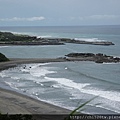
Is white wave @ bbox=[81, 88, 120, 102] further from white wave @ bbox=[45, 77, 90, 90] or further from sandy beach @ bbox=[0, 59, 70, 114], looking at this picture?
sandy beach @ bbox=[0, 59, 70, 114]

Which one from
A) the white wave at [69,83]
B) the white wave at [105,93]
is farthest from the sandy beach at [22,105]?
the white wave at [69,83]

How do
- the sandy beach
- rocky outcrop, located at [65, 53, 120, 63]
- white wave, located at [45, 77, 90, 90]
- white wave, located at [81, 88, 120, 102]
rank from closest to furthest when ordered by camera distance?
1. the sandy beach
2. white wave, located at [81, 88, 120, 102]
3. white wave, located at [45, 77, 90, 90]
4. rocky outcrop, located at [65, 53, 120, 63]

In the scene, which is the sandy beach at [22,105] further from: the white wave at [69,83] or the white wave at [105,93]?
the white wave at [69,83]

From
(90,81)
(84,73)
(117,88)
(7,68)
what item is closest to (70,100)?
(117,88)

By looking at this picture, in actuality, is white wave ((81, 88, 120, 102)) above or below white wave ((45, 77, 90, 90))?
below

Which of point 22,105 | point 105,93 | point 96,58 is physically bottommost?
point 22,105

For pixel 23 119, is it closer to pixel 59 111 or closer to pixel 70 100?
pixel 59 111

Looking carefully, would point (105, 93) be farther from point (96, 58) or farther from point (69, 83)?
point (96, 58)

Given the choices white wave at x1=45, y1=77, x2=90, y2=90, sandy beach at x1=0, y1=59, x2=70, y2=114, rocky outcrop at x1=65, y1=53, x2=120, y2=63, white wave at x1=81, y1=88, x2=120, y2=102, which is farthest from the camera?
rocky outcrop at x1=65, y1=53, x2=120, y2=63

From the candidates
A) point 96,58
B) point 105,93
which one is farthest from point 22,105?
point 96,58

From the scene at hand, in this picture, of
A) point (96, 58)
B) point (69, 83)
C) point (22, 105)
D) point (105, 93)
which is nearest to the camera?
point (22, 105)

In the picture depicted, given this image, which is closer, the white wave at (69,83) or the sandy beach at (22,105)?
the sandy beach at (22,105)

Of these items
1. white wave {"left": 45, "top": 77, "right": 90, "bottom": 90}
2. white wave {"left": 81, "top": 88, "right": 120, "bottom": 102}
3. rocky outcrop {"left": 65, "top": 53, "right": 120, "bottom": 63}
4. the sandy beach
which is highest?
rocky outcrop {"left": 65, "top": 53, "right": 120, "bottom": 63}

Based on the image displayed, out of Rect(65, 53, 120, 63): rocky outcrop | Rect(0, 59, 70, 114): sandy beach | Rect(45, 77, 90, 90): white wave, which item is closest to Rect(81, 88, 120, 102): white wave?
Rect(45, 77, 90, 90): white wave
